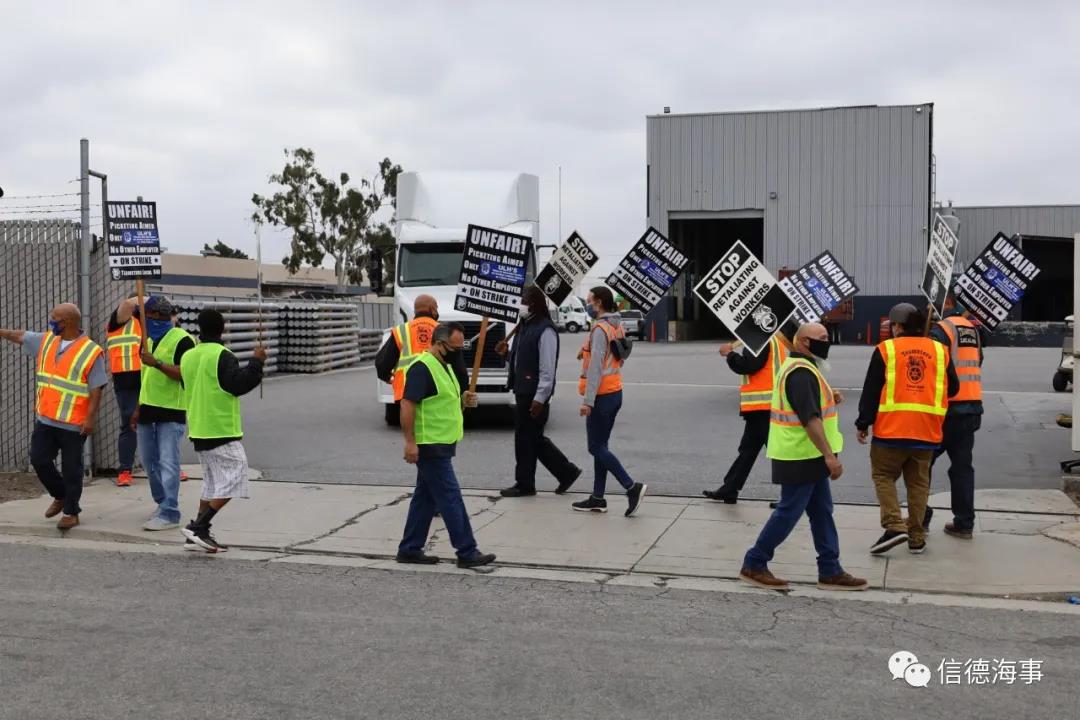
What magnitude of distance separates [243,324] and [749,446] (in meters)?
16.2

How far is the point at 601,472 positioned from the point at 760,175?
37917 mm

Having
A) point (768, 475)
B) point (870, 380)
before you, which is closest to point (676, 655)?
point (870, 380)

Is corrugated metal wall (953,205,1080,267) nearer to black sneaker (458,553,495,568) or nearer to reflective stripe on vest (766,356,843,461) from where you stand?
reflective stripe on vest (766,356,843,461)

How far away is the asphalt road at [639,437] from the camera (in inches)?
476

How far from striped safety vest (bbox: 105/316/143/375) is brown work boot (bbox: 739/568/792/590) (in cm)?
639

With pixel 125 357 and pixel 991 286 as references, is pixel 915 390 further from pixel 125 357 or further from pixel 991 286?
pixel 125 357

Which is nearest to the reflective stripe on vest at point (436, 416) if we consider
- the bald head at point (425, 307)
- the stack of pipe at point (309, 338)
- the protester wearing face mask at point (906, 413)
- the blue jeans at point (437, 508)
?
the blue jeans at point (437, 508)

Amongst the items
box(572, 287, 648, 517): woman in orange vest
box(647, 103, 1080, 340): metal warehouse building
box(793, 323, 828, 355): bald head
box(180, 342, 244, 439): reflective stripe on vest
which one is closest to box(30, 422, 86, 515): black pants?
box(180, 342, 244, 439): reflective stripe on vest

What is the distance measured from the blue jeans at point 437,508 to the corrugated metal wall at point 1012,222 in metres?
46.4

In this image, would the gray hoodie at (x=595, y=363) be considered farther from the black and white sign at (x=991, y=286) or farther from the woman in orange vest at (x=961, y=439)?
the black and white sign at (x=991, y=286)

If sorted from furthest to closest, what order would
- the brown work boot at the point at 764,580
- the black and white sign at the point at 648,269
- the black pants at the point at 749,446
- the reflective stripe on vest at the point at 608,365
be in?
the black and white sign at the point at 648,269
the black pants at the point at 749,446
the reflective stripe on vest at the point at 608,365
the brown work boot at the point at 764,580

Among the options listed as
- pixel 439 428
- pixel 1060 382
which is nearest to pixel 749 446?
pixel 439 428

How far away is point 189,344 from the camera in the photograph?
30.4ft

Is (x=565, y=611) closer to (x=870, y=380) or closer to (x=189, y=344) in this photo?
(x=870, y=380)
